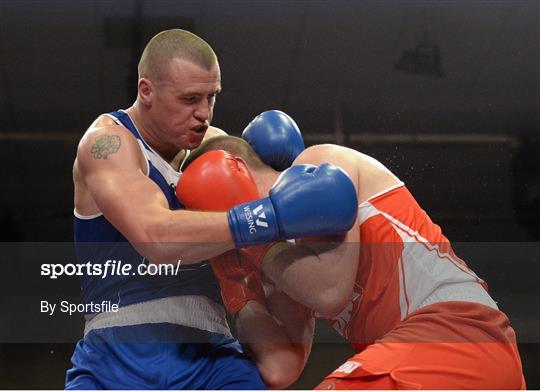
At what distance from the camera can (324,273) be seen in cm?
162

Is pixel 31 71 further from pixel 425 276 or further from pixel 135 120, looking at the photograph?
pixel 425 276

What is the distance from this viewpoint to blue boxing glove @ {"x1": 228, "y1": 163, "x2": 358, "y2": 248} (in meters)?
1.62

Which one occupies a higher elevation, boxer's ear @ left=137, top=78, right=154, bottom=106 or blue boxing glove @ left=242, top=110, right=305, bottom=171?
boxer's ear @ left=137, top=78, right=154, bottom=106

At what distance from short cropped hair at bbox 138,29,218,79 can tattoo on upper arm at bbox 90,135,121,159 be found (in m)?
0.25

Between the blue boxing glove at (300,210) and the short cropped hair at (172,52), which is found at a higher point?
the short cropped hair at (172,52)

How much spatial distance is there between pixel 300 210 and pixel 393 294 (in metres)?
0.29

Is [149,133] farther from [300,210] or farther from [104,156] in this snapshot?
[300,210]

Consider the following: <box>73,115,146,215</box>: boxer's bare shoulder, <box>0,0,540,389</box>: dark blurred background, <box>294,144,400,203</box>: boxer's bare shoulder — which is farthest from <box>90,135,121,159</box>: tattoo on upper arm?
<box>0,0,540,389</box>: dark blurred background

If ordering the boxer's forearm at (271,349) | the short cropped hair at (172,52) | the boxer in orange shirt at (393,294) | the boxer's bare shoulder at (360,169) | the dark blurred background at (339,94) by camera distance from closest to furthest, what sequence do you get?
the boxer in orange shirt at (393,294), the boxer's bare shoulder at (360,169), the boxer's forearm at (271,349), the short cropped hair at (172,52), the dark blurred background at (339,94)

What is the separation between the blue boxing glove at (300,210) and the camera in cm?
162

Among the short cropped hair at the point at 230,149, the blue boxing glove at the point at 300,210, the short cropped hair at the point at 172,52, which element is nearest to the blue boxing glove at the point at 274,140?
the short cropped hair at the point at 230,149

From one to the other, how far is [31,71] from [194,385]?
1257 millimetres

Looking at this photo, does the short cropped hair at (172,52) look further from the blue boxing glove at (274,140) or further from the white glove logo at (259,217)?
the white glove logo at (259,217)

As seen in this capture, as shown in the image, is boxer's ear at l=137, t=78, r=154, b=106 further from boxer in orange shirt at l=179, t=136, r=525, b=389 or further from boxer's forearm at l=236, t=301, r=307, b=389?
boxer's forearm at l=236, t=301, r=307, b=389
